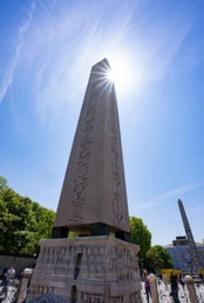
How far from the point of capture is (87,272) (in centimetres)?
348

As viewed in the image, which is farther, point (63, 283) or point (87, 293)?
point (63, 283)

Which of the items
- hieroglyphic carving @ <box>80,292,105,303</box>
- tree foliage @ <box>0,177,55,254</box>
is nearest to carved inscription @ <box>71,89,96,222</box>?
hieroglyphic carving @ <box>80,292,105,303</box>

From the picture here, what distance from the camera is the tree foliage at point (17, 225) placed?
1664 centimetres

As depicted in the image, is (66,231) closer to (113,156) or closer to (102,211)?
(102,211)

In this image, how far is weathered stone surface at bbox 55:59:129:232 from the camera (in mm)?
4238

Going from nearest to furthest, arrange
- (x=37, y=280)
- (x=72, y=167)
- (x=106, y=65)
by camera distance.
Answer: (x=37, y=280)
(x=72, y=167)
(x=106, y=65)

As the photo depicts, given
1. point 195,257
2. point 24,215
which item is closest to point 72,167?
point 24,215

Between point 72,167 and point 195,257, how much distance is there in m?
33.5

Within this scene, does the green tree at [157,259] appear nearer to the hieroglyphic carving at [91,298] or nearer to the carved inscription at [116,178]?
the carved inscription at [116,178]

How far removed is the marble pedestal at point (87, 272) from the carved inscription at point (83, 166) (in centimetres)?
69

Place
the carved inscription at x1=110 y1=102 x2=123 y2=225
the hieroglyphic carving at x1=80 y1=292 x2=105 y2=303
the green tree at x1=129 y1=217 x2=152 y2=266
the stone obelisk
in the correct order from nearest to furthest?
the hieroglyphic carving at x1=80 y1=292 x2=105 y2=303 → the stone obelisk → the carved inscription at x1=110 y1=102 x2=123 y2=225 → the green tree at x1=129 y1=217 x2=152 y2=266

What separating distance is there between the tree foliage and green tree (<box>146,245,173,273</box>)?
21.0 m

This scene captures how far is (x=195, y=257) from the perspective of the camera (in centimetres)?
3033

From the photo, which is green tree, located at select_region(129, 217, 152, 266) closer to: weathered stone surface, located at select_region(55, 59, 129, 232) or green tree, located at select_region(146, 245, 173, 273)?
green tree, located at select_region(146, 245, 173, 273)
